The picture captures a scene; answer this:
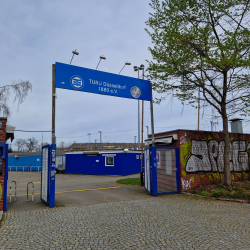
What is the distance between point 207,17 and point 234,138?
23.4 feet

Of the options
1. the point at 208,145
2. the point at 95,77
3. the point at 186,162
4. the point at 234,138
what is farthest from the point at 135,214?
the point at 234,138

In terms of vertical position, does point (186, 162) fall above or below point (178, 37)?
below

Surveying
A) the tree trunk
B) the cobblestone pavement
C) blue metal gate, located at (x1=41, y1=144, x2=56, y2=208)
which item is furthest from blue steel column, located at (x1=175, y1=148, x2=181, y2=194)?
blue metal gate, located at (x1=41, y1=144, x2=56, y2=208)

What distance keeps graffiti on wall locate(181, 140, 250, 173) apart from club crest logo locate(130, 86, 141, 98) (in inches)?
136

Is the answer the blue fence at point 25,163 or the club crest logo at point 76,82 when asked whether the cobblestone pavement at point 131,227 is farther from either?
the blue fence at point 25,163

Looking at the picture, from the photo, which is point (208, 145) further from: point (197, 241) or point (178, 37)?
point (197, 241)

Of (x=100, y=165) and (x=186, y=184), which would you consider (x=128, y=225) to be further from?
(x=100, y=165)

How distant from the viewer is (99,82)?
443 inches

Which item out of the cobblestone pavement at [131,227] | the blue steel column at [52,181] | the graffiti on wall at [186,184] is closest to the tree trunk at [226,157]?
the graffiti on wall at [186,184]

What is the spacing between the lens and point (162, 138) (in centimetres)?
1333

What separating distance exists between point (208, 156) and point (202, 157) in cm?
46

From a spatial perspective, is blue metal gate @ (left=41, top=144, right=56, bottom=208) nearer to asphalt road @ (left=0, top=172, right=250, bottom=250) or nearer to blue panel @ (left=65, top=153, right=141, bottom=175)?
asphalt road @ (left=0, top=172, right=250, bottom=250)

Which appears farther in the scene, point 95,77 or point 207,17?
point 207,17

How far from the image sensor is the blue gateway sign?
33.5 ft
